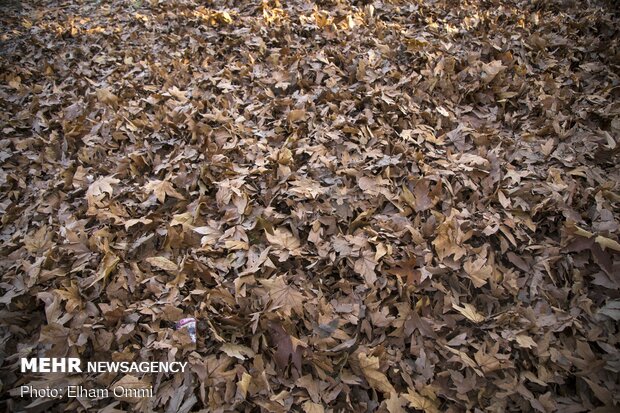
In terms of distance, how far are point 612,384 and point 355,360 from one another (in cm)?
112

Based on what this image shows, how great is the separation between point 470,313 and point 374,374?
563 mm

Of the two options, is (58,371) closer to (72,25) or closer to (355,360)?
(355,360)

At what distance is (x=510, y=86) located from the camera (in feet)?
9.16

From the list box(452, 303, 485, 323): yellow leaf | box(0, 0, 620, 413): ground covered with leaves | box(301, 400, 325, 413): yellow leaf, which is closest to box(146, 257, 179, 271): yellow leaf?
box(0, 0, 620, 413): ground covered with leaves

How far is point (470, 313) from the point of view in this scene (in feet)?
5.81

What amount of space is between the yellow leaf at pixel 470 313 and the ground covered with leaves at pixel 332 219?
2 centimetres

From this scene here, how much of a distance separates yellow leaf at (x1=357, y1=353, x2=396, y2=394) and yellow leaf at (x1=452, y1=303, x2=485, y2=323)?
1.60 feet

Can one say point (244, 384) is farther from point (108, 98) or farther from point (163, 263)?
point (108, 98)

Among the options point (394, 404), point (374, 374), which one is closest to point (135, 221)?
point (374, 374)

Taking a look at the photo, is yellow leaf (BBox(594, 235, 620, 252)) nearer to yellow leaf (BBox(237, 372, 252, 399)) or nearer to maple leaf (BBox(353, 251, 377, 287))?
maple leaf (BBox(353, 251, 377, 287))

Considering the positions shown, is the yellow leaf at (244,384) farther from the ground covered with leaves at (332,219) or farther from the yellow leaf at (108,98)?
the yellow leaf at (108,98)

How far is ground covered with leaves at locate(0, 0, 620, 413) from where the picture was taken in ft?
5.53

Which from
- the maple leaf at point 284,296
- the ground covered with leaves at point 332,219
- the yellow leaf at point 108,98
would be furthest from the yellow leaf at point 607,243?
the yellow leaf at point 108,98

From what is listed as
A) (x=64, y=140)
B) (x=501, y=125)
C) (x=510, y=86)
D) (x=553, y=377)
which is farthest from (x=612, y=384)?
(x=64, y=140)
